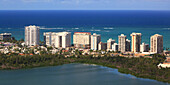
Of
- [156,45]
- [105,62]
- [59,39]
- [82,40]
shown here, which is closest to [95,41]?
[82,40]

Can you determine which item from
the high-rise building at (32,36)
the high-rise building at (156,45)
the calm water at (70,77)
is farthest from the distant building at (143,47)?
A: the high-rise building at (32,36)

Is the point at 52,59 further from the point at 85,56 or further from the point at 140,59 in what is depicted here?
the point at 140,59

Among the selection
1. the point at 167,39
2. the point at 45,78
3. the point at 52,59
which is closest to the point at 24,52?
the point at 52,59

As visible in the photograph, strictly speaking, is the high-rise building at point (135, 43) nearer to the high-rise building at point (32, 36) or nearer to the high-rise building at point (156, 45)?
the high-rise building at point (156, 45)

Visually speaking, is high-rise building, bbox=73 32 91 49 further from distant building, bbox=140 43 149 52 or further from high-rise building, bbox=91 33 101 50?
distant building, bbox=140 43 149 52

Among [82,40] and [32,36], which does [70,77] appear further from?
[32,36]

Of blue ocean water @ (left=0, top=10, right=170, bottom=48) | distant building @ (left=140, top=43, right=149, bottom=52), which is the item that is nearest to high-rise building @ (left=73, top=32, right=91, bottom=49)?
blue ocean water @ (left=0, top=10, right=170, bottom=48)
